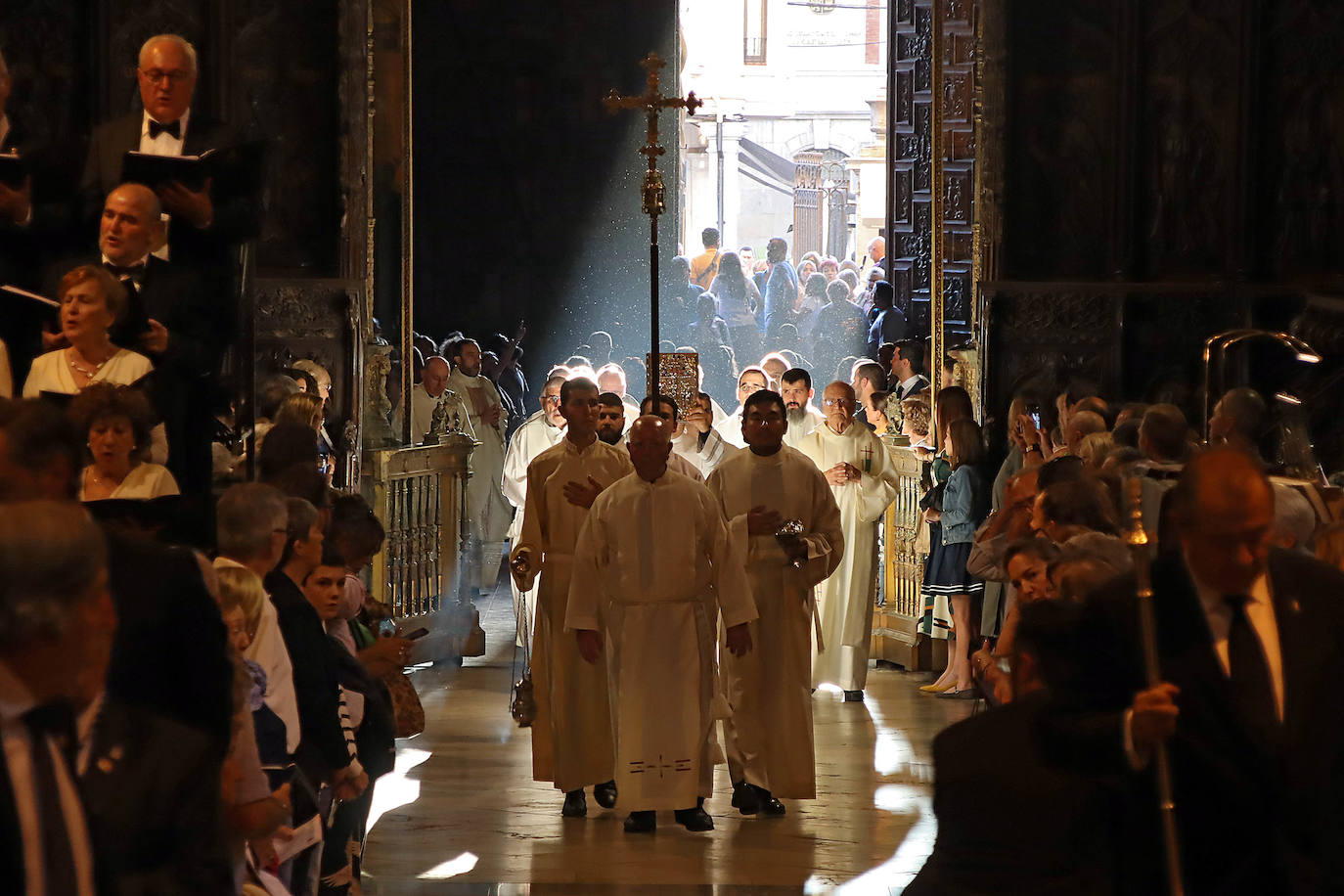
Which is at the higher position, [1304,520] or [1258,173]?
[1258,173]

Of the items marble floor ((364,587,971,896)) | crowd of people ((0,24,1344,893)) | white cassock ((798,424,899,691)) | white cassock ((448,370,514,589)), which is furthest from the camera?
white cassock ((448,370,514,589))

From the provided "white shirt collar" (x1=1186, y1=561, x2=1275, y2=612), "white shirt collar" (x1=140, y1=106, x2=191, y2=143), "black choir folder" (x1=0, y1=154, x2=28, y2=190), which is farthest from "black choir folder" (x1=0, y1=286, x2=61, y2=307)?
"white shirt collar" (x1=1186, y1=561, x2=1275, y2=612)

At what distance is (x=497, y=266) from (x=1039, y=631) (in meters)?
17.7

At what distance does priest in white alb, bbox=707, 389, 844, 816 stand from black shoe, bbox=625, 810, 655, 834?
0.51 meters

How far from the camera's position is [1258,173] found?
40.9 ft

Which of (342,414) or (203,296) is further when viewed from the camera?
(342,414)

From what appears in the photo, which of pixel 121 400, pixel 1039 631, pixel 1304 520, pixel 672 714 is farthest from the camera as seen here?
pixel 672 714

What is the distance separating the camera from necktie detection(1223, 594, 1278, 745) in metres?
3.69

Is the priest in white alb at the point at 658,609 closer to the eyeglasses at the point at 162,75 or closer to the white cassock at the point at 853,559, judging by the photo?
the eyeglasses at the point at 162,75

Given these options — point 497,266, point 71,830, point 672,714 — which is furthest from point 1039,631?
point 497,266

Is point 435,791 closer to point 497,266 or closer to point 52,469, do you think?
point 52,469

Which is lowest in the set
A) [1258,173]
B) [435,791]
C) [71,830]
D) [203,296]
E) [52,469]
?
[435,791]

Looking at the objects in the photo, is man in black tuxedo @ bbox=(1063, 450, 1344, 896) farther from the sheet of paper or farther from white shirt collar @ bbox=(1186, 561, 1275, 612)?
the sheet of paper

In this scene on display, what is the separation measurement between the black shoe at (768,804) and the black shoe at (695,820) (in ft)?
1.28
